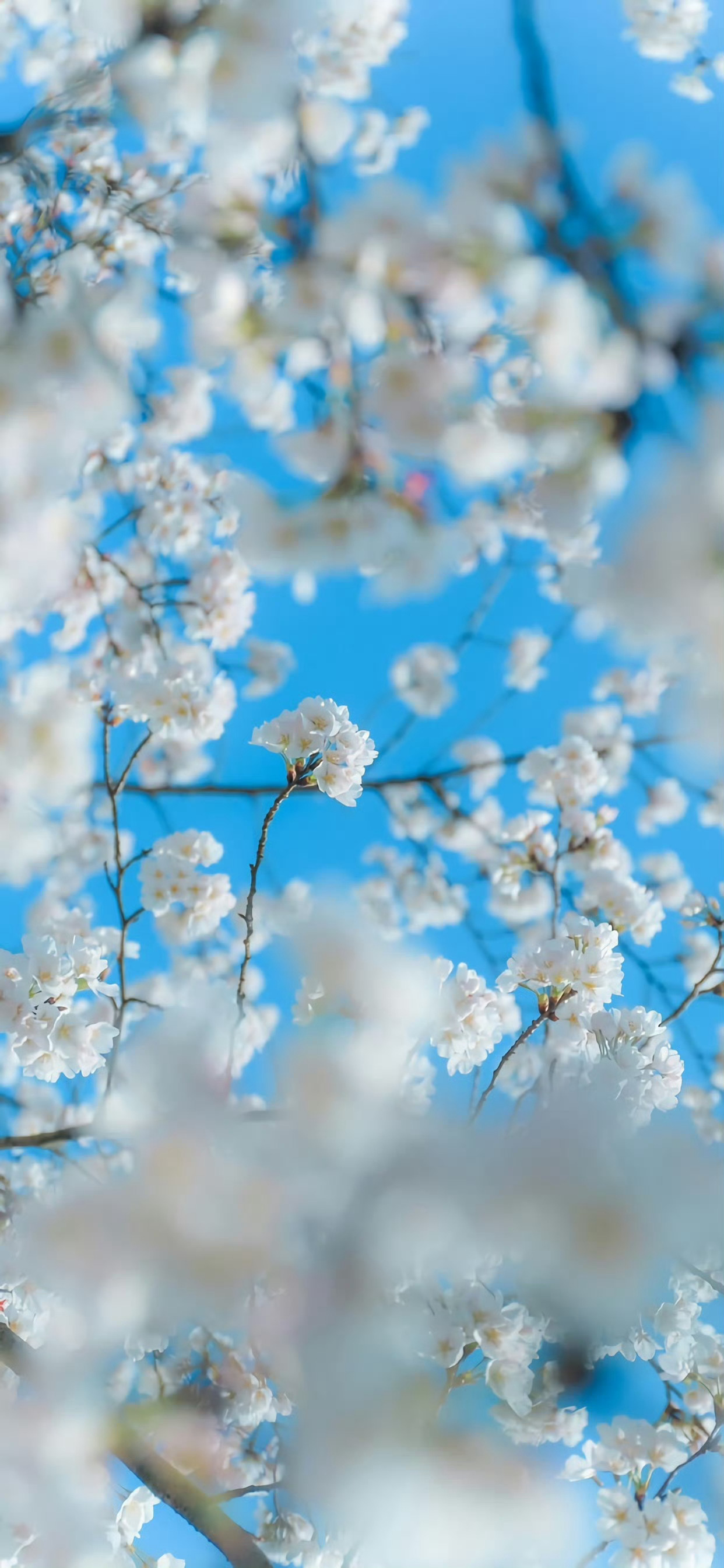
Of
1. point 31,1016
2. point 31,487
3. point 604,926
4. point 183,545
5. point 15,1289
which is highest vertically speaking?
point 183,545

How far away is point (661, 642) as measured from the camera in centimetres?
83

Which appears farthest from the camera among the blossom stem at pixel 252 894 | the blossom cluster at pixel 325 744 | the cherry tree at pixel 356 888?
the blossom cluster at pixel 325 744

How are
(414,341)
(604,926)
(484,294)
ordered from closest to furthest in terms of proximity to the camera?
(604,926)
(484,294)
(414,341)

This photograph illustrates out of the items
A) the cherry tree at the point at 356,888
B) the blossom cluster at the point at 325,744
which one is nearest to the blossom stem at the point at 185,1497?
the cherry tree at the point at 356,888

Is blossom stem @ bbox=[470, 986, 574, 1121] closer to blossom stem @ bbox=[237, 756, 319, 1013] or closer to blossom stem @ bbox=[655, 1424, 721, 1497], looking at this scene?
blossom stem @ bbox=[237, 756, 319, 1013]

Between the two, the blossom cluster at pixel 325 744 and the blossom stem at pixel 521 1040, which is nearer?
the blossom stem at pixel 521 1040

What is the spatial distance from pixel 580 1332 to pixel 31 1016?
1489mm

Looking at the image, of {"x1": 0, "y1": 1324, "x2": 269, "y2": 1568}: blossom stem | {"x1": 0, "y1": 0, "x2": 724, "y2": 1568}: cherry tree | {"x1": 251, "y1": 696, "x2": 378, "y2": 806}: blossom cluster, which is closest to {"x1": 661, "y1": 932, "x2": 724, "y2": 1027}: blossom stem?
{"x1": 0, "y1": 0, "x2": 724, "y2": 1568}: cherry tree

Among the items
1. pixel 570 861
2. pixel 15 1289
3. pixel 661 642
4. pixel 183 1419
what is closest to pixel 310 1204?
pixel 661 642

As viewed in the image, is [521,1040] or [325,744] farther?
[325,744]

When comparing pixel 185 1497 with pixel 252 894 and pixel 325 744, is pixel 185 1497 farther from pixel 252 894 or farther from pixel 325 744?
pixel 325 744

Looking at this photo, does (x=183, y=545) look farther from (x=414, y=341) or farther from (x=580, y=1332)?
(x=580, y=1332)

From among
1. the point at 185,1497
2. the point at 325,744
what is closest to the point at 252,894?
the point at 325,744

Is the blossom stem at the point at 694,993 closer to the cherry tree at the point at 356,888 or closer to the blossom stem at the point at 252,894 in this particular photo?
the cherry tree at the point at 356,888
